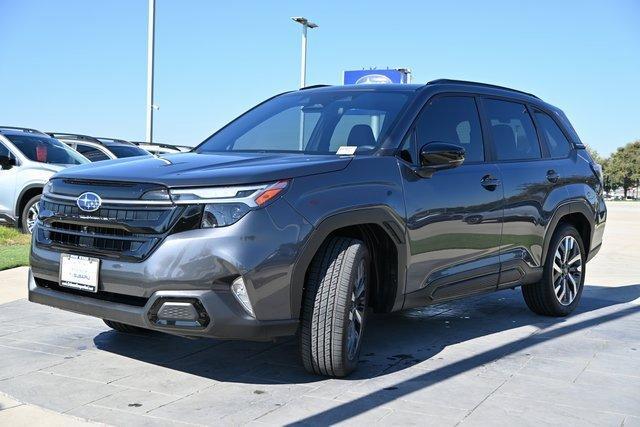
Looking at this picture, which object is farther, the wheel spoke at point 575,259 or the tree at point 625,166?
the tree at point 625,166

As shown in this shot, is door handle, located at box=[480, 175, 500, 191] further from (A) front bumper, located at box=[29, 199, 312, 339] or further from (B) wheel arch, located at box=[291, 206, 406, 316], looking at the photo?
(A) front bumper, located at box=[29, 199, 312, 339]

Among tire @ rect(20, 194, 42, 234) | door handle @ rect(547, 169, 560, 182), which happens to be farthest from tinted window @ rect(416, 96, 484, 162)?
tire @ rect(20, 194, 42, 234)

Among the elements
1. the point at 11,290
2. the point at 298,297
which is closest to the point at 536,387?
the point at 298,297

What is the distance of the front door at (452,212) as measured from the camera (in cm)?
465

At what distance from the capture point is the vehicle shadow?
4.36 m

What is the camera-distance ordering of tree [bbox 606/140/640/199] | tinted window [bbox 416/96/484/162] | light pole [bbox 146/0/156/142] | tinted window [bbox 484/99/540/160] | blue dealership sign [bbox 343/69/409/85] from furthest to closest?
tree [bbox 606/140/640/199], blue dealership sign [bbox 343/69/409/85], light pole [bbox 146/0/156/142], tinted window [bbox 484/99/540/160], tinted window [bbox 416/96/484/162]

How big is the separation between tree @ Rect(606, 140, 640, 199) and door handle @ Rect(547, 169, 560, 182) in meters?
72.6

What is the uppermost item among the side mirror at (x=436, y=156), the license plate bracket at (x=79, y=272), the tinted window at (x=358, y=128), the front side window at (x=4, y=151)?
the tinted window at (x=358, y=128)

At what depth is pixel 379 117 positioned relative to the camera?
4.93 m

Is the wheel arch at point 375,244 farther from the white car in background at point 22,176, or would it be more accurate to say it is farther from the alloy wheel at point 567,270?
the white car in background at point 22,176

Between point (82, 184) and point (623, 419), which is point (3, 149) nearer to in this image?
point (82, 184)

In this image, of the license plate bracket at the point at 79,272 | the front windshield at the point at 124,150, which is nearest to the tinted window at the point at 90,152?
→ the front windshield at the point at 124,150

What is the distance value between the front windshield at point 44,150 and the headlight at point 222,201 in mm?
8432

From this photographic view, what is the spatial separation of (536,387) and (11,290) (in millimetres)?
4873
